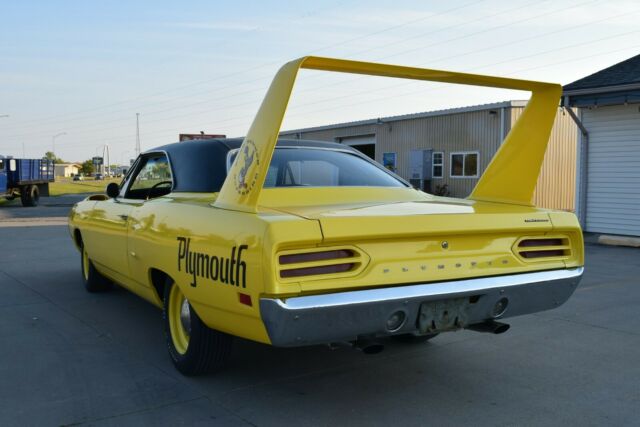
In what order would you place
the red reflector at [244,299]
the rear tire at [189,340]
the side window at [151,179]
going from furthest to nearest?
1. the side window at [151,179]
2. the rear tire at [189,340]
3. the red reflector at [244,299]

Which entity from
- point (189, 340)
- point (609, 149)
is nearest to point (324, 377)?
point (189, 340)

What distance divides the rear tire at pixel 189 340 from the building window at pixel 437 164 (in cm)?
1900

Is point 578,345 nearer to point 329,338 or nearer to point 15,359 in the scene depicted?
point 329,338

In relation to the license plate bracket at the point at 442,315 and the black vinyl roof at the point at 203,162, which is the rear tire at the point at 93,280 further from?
the license plate bracket at the point at 442,315

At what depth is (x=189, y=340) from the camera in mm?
3842

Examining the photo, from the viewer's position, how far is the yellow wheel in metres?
3.99

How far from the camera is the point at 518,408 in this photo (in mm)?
3443

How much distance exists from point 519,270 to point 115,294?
184 inches

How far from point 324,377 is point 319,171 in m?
1.41

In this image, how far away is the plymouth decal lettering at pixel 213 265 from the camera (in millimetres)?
3043

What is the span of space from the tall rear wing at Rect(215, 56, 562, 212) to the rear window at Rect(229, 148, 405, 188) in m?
0.64

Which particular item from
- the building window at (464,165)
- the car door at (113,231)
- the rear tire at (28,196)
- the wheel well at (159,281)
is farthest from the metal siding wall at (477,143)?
the wheel well at (159,281)

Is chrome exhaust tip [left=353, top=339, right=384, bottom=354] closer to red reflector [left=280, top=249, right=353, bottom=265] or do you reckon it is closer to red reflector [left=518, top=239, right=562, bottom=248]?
red reflector [left=280, top=249, right=353, bottom=265]

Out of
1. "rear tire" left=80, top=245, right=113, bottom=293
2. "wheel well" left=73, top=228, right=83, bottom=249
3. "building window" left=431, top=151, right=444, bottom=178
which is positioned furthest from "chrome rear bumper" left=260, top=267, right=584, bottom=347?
"building window" left=431, top=151, right=444, bottom=178
